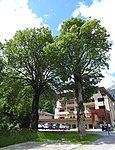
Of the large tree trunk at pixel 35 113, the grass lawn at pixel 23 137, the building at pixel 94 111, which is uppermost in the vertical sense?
the building at pixel 94 111

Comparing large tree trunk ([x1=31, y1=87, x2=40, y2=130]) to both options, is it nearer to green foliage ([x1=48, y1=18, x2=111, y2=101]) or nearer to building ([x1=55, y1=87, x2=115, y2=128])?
green foliage ([x1=48, y1=18, x2=111, y2=101])

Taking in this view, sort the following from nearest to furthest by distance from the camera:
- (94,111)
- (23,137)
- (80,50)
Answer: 1. (23,137)
2. (80,50)
3. (94,111)

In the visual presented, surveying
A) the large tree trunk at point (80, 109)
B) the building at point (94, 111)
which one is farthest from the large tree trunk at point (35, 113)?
the building at point (94, 111)

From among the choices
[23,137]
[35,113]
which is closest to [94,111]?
[35,113]

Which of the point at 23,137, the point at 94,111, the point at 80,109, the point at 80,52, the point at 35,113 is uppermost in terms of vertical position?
the point at 80,52

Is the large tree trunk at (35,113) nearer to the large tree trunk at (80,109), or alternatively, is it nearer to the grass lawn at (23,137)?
the grass lawn at (23,137)

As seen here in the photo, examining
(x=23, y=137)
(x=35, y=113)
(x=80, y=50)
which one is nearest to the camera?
(x=23, y=137)

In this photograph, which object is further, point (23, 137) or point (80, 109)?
point (80, 109)

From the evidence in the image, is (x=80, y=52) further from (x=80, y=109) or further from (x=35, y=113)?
(x=35, y=113)

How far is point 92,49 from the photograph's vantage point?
25.3 meters

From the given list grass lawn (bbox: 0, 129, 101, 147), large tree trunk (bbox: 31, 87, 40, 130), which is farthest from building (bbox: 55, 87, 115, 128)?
grass lawn (bbox: 0, 129, 101, 147)

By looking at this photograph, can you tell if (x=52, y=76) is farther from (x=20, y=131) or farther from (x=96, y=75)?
(x=20, y=131)

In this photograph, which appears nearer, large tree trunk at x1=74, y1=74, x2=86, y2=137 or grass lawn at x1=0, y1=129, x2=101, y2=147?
grass lawn at x1=0, y1=129, x2=101, y2=147

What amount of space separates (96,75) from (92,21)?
7592 millimetres
